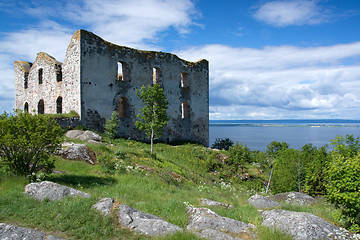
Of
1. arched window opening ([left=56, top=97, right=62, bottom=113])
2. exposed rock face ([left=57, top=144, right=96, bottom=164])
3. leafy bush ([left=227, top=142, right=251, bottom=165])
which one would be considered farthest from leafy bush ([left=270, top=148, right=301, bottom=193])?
arched window opening ([left=56, top=97, right=62, bottom=113])

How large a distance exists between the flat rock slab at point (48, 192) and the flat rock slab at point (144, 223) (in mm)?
1610

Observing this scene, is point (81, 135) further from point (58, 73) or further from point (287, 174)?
point (287, 174)

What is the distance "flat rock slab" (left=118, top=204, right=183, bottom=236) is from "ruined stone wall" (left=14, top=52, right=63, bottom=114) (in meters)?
20.0

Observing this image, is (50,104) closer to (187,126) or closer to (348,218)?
(187,126)

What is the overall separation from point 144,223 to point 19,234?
2652 millimetres

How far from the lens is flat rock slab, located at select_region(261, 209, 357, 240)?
6.59 m

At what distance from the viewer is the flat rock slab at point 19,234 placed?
5.61 metres

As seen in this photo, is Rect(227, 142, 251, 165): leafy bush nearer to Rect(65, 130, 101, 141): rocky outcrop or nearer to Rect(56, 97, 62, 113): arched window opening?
Rect(65, 130, 101, 141): rocky outcrop

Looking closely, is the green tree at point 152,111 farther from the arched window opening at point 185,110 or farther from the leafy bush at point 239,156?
the arched window opening at point 185,110

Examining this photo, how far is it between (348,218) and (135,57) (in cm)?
2303

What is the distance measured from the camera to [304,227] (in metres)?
6.77

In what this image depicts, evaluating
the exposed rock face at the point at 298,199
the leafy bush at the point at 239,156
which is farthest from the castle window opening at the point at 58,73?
the exposed rock face at the point at 298,199

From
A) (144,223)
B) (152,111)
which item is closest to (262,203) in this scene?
(144,223)

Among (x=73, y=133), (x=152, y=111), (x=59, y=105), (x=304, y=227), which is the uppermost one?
(x=59, y=105)
